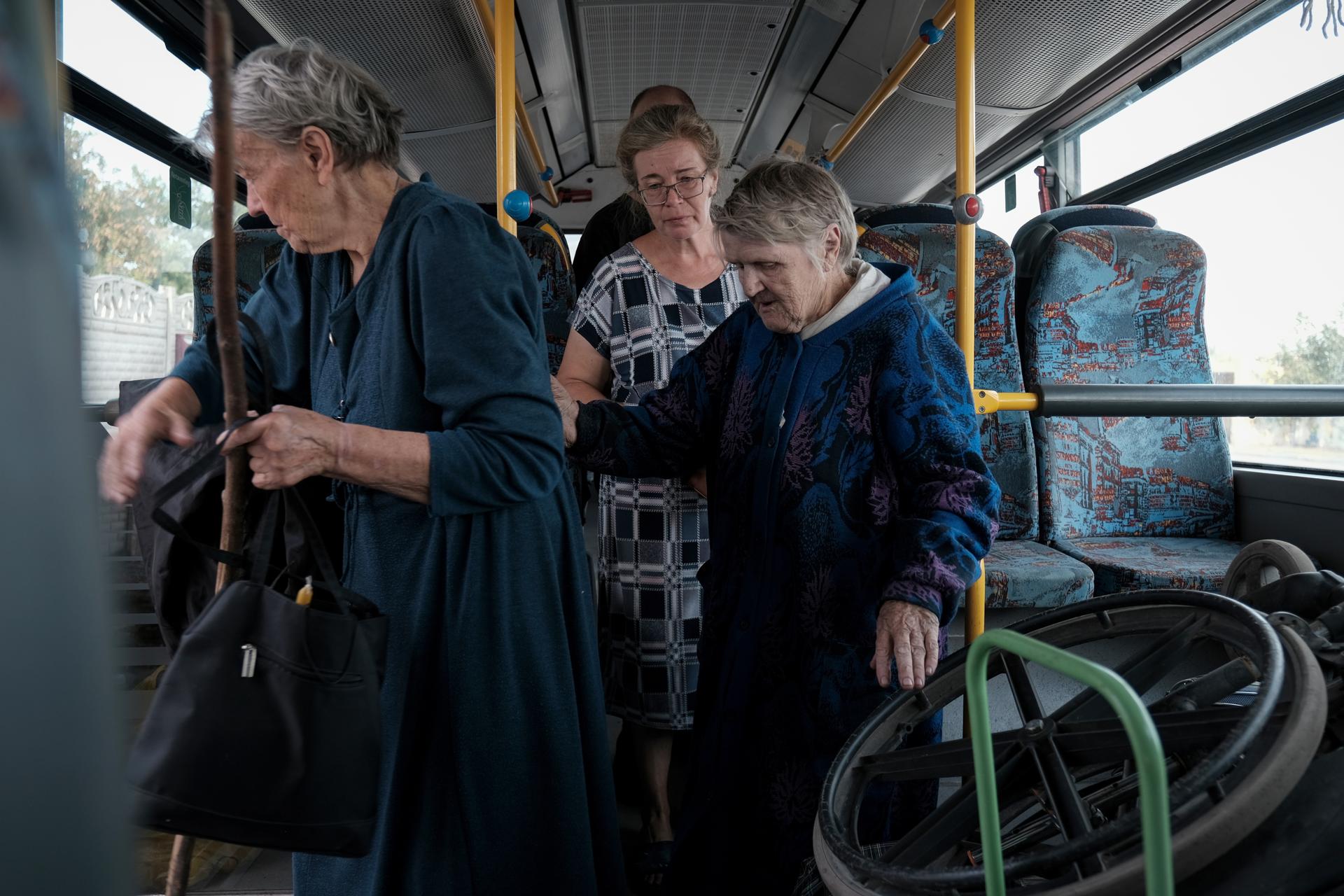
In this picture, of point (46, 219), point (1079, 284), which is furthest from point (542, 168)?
point (46, 219)

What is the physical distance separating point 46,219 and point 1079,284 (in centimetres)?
336

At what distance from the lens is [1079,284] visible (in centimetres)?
315

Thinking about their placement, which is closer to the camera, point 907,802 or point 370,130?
point 370,130

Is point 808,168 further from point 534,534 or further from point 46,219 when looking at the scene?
point 46,219

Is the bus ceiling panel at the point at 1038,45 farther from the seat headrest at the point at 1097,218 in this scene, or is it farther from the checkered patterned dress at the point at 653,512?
the checkered patterned dress at the point at 653,512

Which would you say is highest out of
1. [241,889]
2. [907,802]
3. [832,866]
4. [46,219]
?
[46,219]

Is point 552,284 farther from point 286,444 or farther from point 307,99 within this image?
point 286,444

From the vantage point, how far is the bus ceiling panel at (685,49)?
3857 millimetres

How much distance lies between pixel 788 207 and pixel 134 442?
3.29ft

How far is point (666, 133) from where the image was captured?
197 centimetres

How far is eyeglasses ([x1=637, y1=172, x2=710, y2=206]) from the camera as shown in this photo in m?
1.99

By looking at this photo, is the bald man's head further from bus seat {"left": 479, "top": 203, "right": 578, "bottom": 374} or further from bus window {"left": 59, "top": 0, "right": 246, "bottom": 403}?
bus window {"left": 59, "top": 0, "right": 246, "bottom": 403}

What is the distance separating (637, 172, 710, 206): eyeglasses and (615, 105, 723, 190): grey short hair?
0.14ft

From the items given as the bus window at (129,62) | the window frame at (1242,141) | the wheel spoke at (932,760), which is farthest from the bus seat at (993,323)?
the bus window at (129,62)
